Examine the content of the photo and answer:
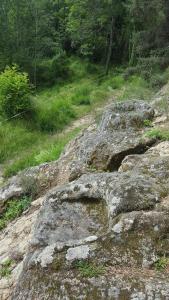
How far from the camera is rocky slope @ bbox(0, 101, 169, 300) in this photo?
3918 mm

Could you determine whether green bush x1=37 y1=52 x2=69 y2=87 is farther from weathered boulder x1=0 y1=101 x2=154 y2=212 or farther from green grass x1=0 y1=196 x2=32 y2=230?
green grass x1=0 y1=196 x2=32 y2=230

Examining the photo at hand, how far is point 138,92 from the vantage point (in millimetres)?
16484

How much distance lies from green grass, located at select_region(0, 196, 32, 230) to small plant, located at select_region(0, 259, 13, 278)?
162 cm

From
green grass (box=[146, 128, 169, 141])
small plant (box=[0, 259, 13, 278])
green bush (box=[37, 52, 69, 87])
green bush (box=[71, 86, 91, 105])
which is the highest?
green grass (box=[146, 128, 169, 141])

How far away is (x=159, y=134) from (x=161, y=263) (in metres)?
3.61

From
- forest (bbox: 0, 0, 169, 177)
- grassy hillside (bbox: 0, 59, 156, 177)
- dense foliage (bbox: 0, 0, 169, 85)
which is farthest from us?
dense foliage (bbox: 0, 0, 169, 85)

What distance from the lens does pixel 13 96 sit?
16.0 meters

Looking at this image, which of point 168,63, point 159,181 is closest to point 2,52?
point 168,63

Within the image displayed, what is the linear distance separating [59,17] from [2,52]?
10.1m

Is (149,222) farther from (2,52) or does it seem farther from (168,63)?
(2,52)

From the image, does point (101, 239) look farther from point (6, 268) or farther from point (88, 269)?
point (6, 268)

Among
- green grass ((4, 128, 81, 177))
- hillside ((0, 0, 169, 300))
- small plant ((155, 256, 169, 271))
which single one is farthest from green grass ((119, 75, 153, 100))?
small plant ((155, 256, 169, 271))

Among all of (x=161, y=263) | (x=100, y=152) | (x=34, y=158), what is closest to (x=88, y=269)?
(x=161, y=263)

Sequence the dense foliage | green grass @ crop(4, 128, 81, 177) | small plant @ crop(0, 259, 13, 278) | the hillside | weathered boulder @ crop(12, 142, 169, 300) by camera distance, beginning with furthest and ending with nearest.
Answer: the dense foliage < green grass @ crop(4, 128, 81, 177) < small plant @ crop(0, 259, 13, 278) < the hillside < weathered boulder @ crop(12, 142, 169, 300)
